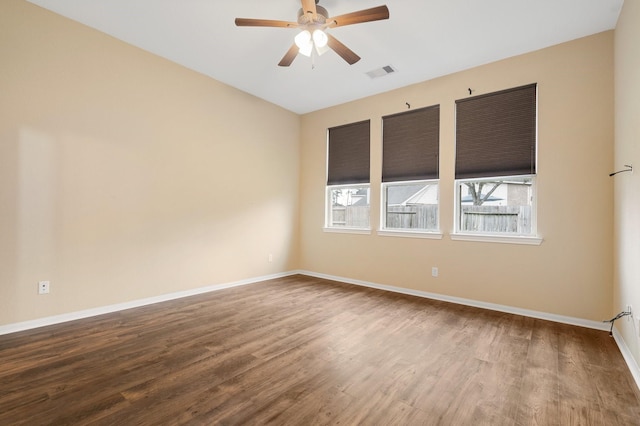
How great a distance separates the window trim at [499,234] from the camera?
3320mm

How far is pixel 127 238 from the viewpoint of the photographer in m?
3.39

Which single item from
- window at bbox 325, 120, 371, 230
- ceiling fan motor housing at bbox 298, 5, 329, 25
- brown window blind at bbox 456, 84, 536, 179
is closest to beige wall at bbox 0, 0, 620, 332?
brown window blind at bbox 456, 84, 536, 179

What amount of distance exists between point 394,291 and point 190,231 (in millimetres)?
3075

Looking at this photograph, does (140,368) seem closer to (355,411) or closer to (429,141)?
(355,411)

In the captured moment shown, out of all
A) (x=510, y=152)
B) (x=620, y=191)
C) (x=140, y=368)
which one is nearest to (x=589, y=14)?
(x=510, y=152)

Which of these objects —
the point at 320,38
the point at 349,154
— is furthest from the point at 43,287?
the point at 349,154

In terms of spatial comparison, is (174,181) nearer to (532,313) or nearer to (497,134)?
(497,134)

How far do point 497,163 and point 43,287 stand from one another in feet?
16.9

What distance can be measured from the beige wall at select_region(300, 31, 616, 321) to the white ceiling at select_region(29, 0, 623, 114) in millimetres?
224

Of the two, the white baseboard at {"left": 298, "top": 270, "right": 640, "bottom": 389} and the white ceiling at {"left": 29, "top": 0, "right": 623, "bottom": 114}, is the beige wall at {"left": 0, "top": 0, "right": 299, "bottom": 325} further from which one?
the white baseboard at {"left": 298, "top": 270, "right": 640, "bottom": 389}

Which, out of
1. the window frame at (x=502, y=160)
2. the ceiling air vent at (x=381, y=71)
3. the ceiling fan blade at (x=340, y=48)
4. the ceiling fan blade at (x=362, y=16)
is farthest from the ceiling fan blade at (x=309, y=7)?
the window frame at (x=502, y=160)

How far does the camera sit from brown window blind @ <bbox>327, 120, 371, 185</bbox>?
485 cm

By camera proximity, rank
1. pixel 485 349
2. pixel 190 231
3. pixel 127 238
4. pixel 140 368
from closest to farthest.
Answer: pixel 140 368 < pixel 485 349 < pixel 127 238 < pixel 190 231

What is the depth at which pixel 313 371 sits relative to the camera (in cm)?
208
